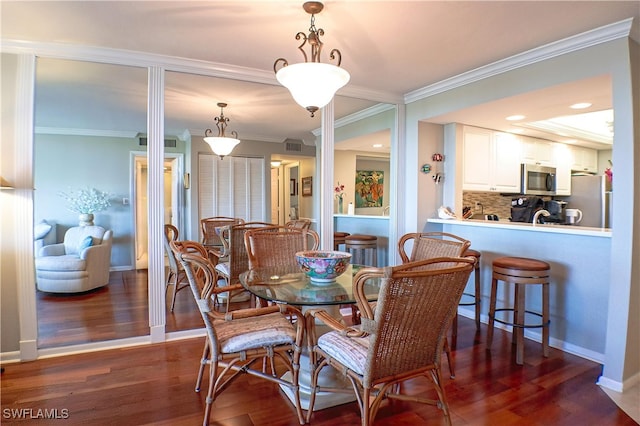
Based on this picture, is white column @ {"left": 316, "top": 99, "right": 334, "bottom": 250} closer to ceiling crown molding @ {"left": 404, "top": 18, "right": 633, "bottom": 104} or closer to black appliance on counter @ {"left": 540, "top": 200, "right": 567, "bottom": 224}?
ceiling crown molding @ {"left": 404, "top": 18, "right": 633, "bottom": 104}

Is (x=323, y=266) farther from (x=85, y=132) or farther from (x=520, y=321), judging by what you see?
(x=85, y=132)

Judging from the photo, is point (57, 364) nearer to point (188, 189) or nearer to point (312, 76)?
point (188, 189)

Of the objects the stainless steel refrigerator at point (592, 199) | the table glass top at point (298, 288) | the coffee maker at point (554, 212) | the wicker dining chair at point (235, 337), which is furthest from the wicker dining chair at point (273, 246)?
the stainless steel refrigerator at point (592, 199)

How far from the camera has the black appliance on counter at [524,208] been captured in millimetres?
5129

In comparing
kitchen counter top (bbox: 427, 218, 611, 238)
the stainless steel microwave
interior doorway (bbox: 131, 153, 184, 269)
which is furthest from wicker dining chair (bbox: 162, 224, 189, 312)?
the stainless steel microwave

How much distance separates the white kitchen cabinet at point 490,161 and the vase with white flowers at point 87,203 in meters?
3.87

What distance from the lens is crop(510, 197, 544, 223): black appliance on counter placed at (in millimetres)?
5129

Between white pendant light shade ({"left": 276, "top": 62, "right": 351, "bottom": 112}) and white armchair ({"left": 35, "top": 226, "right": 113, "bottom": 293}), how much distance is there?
9.12 ft

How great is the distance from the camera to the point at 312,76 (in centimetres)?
188

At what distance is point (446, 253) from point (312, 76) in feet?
5.01

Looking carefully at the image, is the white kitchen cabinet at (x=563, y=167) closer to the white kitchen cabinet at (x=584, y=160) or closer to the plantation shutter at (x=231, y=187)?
the white kitchen cabinet at (x=584, y=160)

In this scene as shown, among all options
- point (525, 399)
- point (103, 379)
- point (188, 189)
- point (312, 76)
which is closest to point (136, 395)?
point (103, 379)

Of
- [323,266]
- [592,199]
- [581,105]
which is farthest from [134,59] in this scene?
[592,199]

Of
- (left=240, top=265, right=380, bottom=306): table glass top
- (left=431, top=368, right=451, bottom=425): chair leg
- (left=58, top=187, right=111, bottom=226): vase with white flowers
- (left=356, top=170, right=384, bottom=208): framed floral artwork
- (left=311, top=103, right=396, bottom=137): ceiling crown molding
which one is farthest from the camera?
(left=356, top=170, right=384, bottom=208): framed floral artwork
